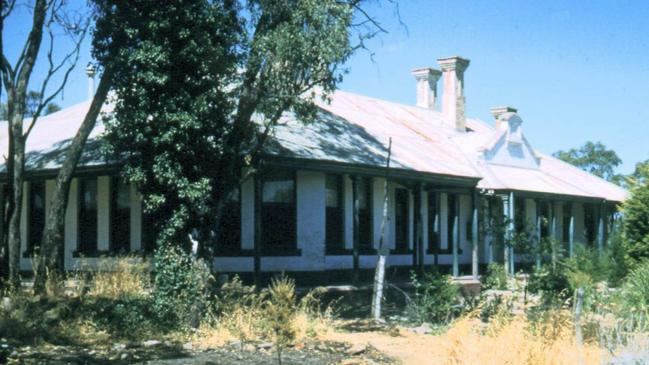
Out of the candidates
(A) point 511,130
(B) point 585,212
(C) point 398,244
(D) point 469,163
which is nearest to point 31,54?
(C) point 398,244

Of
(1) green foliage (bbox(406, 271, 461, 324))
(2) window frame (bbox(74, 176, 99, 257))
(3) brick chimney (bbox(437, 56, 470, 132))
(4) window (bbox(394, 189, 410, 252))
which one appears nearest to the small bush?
(1) green foliage (bbox(406, 271, 461, 324))

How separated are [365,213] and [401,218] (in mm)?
1988

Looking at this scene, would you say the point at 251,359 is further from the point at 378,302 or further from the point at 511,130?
the point at 511,130

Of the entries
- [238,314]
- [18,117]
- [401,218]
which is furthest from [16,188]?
[401,218]

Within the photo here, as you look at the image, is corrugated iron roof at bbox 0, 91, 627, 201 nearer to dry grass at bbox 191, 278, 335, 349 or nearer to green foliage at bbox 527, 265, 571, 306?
dry grass at bbox 191, 278, 335, 349

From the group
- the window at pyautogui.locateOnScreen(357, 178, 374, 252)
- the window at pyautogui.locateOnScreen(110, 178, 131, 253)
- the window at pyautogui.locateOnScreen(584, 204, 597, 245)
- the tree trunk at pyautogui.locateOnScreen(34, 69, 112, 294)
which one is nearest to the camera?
the tree trunk at pyautogui.locateOnScreen(34, 69, 112, 294)

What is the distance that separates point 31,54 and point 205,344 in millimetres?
7676

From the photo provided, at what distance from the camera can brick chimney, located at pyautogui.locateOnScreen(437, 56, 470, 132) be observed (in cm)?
3192

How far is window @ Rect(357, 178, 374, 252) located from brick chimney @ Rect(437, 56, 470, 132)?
9.81 meters

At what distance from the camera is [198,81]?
14773 millimetres

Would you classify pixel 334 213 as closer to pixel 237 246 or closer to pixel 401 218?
pixel 237 246

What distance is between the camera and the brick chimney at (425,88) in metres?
35.6

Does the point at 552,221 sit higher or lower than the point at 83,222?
lower

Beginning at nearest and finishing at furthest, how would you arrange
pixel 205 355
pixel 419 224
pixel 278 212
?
pixel 205 355 < pixel 278 212 < pixel 419 224
